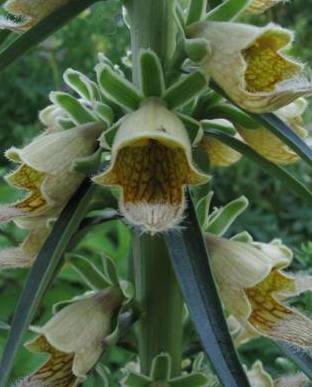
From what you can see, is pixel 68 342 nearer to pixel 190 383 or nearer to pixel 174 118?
pixel 190 383

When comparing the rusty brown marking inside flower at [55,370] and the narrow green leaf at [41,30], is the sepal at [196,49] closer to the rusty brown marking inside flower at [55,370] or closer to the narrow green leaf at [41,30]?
the narrow green leaf at [41,30]

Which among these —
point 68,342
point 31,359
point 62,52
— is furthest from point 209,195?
point 62,52

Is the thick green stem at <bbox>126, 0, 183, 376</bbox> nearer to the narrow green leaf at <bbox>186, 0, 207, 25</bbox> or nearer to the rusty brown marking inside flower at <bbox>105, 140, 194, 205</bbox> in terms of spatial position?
the narrow green leaf at <bbox>186, 0, 207, 25</bbox>

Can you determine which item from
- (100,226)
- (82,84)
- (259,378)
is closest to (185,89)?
(82,84)

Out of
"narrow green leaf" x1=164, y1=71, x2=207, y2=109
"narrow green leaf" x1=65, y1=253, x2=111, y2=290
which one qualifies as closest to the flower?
"narrow green leaf" x1=164, y1=71, x2=207, y2=109

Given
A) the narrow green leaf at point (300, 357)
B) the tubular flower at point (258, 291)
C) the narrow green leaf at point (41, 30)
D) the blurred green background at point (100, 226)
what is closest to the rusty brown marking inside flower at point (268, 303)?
the tubular flower at point (258, 291)

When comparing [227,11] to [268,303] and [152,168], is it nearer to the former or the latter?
[152,168]
